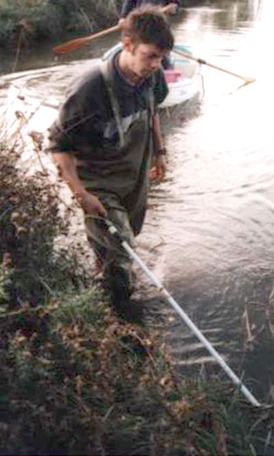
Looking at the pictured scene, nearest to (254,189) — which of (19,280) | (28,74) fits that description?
(19,280)

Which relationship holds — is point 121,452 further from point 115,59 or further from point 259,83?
point 259,83

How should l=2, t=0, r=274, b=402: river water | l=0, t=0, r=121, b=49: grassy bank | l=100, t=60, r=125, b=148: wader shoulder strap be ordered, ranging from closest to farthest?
1. l=100, t=60, r=125, b=148: wader shoulder strap
2. l=2, t=0, r=274, b=402: river water
3. l=0, t=0, r=121, b=49: grassy bank

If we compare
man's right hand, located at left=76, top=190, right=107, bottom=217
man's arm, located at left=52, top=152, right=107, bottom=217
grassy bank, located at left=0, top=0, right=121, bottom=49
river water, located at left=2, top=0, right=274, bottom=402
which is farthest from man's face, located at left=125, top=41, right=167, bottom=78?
grassy bank, located at left=0, top=0, right=121, bottom=49

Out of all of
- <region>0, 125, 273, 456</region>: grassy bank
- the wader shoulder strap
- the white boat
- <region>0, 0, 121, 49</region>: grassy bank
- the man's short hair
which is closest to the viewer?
<region>0, 125, 273, 456</region>: grassy bank

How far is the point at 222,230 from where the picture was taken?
6.36 m

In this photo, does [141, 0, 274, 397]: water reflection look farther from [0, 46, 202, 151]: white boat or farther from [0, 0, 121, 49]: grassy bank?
[0, 0, 121, 49]: grassy bank

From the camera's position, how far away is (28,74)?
12.3 metres

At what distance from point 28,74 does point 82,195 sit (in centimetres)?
890

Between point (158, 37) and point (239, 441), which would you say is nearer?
point (239, 441)

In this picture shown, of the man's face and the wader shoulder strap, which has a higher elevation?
the man's face

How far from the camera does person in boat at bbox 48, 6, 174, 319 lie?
12.4 ft

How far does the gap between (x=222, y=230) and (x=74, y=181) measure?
271cm

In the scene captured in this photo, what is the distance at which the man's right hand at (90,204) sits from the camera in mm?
3991

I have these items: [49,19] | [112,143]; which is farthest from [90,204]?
[49,19]
